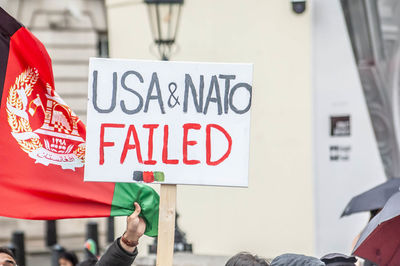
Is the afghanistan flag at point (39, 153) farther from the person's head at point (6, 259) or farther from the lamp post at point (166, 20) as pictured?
the lamp post at point (166, 20)

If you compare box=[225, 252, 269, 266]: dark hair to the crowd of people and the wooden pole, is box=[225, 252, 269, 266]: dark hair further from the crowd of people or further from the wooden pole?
the wooden pole

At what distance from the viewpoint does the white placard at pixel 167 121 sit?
420 centimetres

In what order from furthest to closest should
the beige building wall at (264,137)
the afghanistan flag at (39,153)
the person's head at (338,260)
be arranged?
1. the beige building wall at (264,137)
2. the afghanistan flag at (39,153)
3. the person's head at (338,260)

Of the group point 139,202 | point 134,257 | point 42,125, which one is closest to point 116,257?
point 134,257

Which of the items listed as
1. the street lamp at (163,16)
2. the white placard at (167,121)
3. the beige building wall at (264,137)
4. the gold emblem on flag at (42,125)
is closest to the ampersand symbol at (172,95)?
the white placard at (167,121)

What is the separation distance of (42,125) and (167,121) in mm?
711

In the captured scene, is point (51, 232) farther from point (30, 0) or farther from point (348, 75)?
point (348, 75)

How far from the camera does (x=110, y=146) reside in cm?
423

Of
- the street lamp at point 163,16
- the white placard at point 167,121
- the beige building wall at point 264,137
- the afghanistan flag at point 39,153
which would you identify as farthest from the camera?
the beige building wall at point 264,137

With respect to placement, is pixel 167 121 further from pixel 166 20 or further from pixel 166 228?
pixel 166 20

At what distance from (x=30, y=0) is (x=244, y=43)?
756 cm

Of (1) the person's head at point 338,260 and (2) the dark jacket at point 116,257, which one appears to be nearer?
(2) the dark jacket at point 116,257

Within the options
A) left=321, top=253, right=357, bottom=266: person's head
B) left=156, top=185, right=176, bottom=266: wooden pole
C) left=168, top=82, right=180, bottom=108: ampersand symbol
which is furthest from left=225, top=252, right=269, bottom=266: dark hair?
left=168, top=82, right=180, bottom=108: ampersand symbol

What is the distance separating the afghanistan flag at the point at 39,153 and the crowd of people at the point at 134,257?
0.18m
